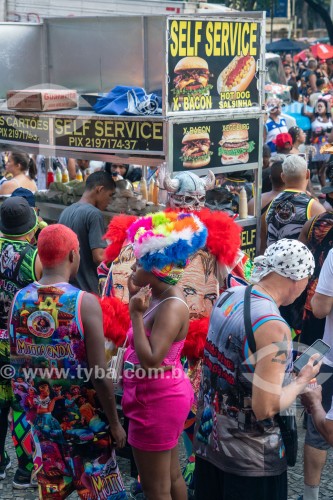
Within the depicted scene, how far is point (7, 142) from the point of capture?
Result: 22.5 feet

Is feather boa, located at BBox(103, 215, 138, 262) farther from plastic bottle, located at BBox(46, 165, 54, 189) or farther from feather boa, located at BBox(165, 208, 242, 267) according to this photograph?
plastic bottle, located at BBox(46, 165, 54, 189)

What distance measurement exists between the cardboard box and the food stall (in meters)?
0.08

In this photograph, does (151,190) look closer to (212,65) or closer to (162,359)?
(212,65)

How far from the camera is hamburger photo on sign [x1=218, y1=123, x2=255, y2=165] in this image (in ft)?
18.5

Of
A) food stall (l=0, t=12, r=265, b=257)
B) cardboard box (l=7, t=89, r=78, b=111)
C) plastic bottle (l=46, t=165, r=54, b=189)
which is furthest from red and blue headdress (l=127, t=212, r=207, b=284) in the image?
plastic bottle (l=46, t=165, r=54, b=189)

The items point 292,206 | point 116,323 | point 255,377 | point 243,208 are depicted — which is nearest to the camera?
point 255,377

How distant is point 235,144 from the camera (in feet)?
18.7

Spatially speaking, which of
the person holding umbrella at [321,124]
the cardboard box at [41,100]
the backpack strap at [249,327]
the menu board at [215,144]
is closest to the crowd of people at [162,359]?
the backpack strap at [249,327]

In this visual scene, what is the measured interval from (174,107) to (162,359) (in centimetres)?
242

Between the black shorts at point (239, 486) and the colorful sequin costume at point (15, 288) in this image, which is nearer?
the black shorts at point (239, 486)

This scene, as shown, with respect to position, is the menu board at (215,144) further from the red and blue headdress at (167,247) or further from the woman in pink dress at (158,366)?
the woman in pink dress at (158,366)

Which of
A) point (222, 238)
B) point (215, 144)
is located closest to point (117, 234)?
point (222, 238)

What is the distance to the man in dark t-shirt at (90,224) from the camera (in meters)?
5.46

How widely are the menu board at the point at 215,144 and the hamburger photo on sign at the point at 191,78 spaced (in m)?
0.22
